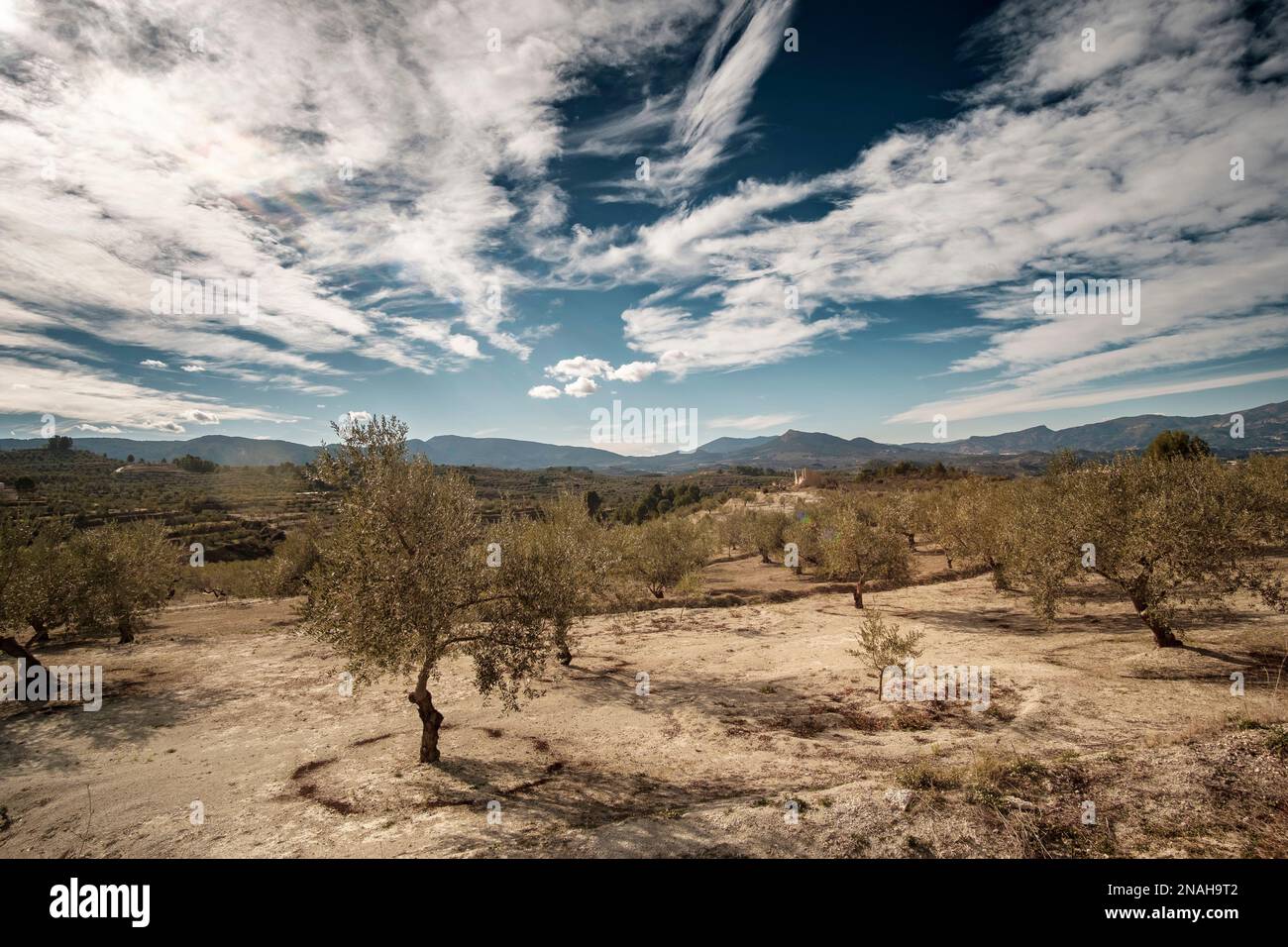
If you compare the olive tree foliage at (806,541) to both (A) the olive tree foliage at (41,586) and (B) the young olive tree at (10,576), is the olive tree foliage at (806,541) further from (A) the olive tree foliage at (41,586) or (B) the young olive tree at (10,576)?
(B) the young olive tree at (10,576)

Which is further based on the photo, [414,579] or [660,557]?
[660,557]

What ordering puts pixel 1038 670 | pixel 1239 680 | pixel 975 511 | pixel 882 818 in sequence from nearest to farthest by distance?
pixel 882 818
pixel 1239 680
pixel 1038 670
pixel 975 511

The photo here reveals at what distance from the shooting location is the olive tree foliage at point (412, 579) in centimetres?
1476

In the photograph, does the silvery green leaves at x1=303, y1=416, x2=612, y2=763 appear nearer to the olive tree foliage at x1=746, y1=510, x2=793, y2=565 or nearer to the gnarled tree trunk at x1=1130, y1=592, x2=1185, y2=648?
A: the gnarled tree trunk at x1=1130, y1=592, x2=1185, y2=648

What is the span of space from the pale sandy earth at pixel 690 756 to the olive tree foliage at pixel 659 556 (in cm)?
1678

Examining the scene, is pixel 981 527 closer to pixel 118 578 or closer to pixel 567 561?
pixel 567 561

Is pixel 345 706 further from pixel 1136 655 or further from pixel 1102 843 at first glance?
pixel 1136 655

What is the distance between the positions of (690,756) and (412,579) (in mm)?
11338

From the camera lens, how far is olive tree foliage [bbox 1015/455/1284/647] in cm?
2067

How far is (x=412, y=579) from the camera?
1490 centimetres

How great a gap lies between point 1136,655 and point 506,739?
27.8 m

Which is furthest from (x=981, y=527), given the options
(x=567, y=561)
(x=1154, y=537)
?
(x=567, y=561)

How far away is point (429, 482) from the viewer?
16406 mm
